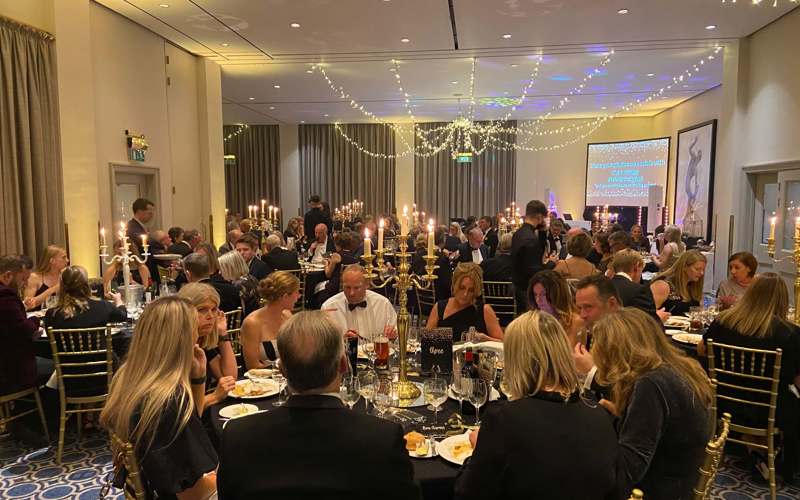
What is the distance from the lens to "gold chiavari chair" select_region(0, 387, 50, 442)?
4090mm

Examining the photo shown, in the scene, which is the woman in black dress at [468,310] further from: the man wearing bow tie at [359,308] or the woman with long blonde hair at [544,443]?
the woman with long blonde hair at [544,443]

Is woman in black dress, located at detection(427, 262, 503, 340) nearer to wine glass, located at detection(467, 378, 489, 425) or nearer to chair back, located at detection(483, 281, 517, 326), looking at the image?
wine glass, located at detection(467, 378, 489, 425)

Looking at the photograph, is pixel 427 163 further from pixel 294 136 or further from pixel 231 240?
pixel 231 240

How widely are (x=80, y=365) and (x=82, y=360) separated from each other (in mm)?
238

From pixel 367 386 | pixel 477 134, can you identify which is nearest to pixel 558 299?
pixel 367 386

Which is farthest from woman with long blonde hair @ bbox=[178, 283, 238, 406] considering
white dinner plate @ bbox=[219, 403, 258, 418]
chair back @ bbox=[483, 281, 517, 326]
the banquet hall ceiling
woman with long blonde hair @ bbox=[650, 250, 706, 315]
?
the banquet hall ceiling

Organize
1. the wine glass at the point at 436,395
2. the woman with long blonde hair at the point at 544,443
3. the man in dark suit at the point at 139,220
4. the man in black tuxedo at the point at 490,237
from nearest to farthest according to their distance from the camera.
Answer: the woman with long blonde hair at the point at 544,443 → the wine glass at the point at 436,395 → the man in dark suit at the point at 139,220 → the man in black tuxedo at the point at 490,237

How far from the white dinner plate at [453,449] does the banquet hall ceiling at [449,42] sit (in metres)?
5.73

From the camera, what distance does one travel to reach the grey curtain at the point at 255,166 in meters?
17.3

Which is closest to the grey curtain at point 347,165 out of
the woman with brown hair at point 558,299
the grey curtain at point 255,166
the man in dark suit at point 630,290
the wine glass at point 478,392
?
the grey curtain at point 255,166

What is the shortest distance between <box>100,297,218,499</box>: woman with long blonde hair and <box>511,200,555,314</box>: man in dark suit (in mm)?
4151

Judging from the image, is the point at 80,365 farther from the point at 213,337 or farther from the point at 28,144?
the point at 28,144

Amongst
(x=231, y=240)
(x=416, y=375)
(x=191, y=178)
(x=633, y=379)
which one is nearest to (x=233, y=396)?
(x=416, y=375)

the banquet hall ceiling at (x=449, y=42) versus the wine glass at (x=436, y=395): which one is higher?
the banquet hall ceiling at (x=449, y=42)
